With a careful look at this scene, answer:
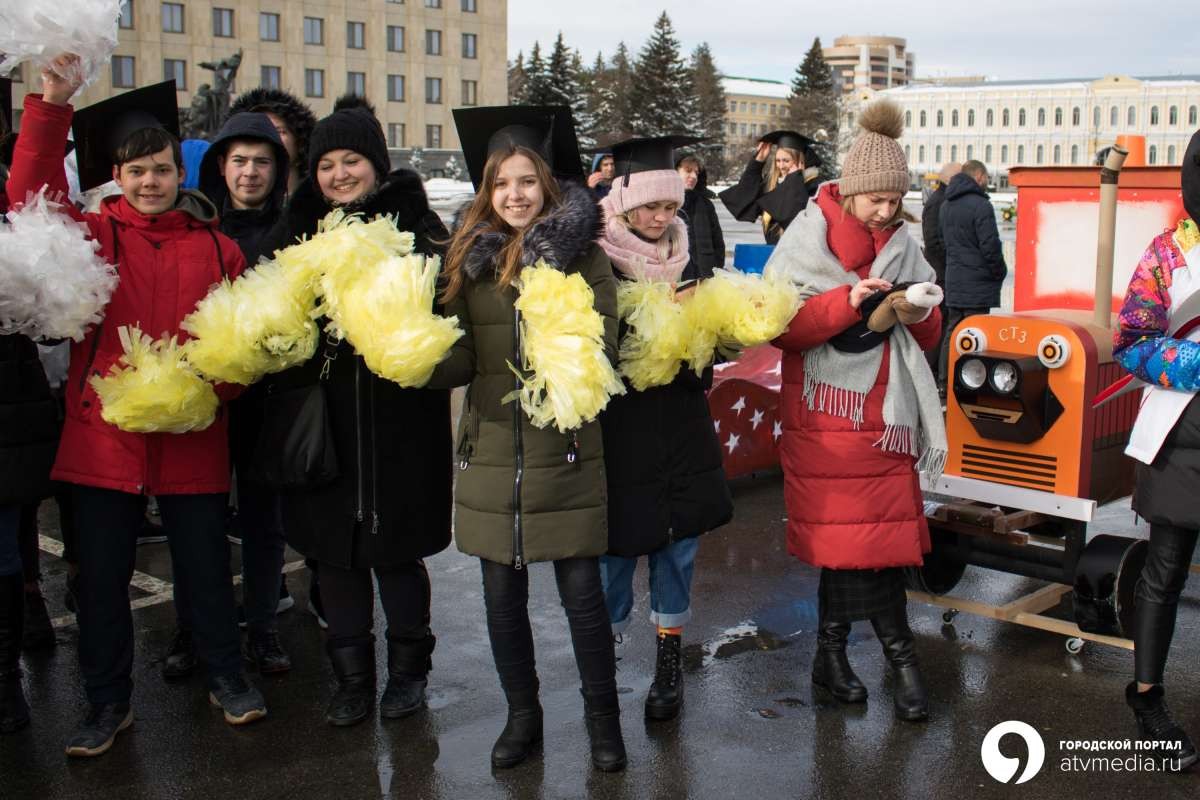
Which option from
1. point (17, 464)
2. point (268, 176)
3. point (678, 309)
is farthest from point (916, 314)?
point (17, 464)

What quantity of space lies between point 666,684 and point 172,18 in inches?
2921

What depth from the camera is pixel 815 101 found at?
298 feet

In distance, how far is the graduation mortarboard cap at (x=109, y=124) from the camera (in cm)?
406

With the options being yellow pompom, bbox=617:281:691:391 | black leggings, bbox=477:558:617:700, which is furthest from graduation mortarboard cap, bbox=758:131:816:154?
black leggings, bbox=477:558:617:700

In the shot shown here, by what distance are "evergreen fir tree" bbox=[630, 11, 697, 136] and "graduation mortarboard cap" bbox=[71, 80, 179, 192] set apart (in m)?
76.5

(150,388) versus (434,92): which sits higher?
(434,92)

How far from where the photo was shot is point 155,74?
70375 mm

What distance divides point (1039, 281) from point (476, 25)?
79.4 metres

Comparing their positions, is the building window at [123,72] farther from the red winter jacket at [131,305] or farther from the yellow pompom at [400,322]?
the yellow pompom at [400,322]

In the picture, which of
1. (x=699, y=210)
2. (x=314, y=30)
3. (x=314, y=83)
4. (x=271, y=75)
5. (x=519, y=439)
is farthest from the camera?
(x=314, y=83)

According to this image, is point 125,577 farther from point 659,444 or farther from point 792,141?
point 792,141

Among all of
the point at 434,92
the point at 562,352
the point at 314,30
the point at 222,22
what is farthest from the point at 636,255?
the point at 434,92

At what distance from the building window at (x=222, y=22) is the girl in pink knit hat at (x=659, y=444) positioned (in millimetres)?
74559

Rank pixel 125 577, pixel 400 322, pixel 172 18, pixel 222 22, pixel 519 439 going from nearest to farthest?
pixel 400 322 → pixel 519 439 → pixel 125 577 → pixel 172 18 → pixel 222 22
